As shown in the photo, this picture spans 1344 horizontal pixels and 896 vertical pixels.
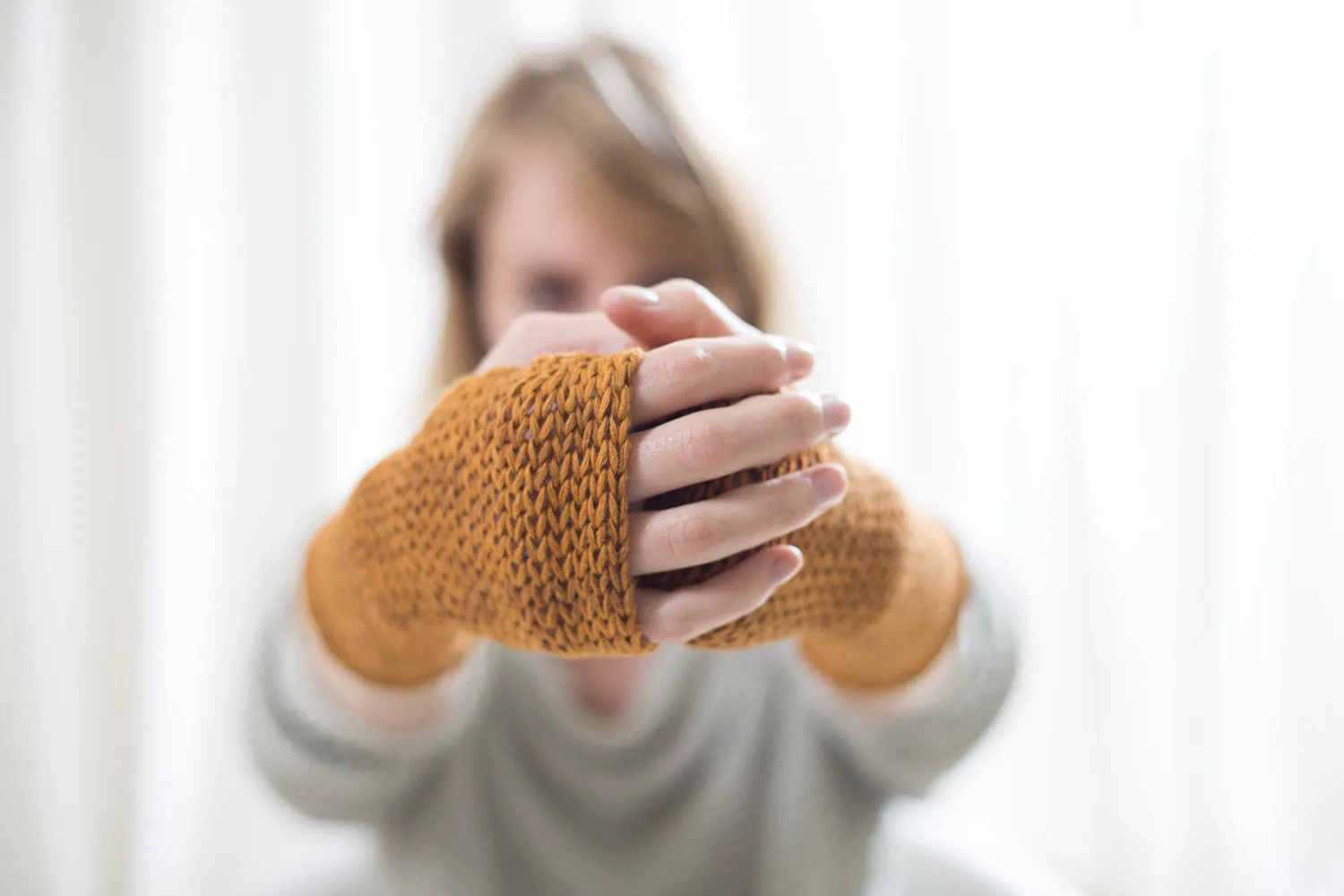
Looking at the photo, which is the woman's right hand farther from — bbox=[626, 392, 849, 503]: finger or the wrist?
the wrist

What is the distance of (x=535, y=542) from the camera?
335 millimetres

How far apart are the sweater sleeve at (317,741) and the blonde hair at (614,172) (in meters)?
0.35

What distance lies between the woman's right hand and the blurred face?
1.10ft

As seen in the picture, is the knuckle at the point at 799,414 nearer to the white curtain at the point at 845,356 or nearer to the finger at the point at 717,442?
the finger at the point at 717,442

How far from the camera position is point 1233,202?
85 centimetres

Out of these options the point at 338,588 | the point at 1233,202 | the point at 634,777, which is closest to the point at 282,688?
the point at 338,588

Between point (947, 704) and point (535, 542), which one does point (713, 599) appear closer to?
point (535, 542)

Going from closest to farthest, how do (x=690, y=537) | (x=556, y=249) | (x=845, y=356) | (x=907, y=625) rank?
1. (x=690, y=537)
2. (x=907, y=625)
3. (x=556, y=249)
4. (x=845, y=356)

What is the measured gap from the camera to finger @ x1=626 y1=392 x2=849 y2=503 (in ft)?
1.08

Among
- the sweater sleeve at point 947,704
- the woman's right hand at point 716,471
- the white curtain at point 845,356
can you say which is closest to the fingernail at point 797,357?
the woman's right hand at point 716,471

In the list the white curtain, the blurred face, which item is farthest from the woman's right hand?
the white curtain

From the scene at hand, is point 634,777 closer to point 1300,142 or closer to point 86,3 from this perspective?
point 1300,142

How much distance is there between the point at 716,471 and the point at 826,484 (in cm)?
5

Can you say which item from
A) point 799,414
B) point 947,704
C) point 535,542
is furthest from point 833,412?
point 947,704
